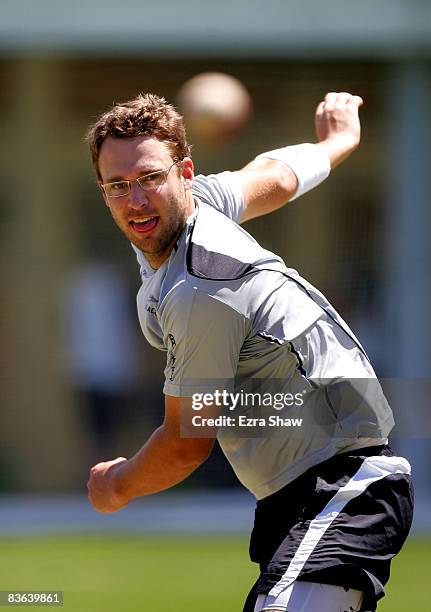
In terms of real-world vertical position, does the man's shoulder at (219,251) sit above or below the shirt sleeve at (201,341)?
above

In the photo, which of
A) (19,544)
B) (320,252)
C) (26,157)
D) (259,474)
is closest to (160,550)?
(19,544)

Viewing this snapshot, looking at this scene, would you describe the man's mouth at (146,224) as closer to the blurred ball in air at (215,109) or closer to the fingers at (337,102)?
the fingers at (337,102)

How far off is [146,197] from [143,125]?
0.82 feet

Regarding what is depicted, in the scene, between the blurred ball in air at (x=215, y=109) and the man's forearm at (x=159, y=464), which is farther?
the blurred ball in air at (x=215, y=109)

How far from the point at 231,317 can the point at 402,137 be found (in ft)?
32.2

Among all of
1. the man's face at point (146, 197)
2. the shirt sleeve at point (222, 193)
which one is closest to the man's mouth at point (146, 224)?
the man's face at point (146, 197)

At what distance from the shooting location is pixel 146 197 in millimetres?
4273

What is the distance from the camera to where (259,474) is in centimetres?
436

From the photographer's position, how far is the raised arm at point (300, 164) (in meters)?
5.03

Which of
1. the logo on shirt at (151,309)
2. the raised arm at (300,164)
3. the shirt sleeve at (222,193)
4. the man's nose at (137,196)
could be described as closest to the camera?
the man's nose at (137,196)

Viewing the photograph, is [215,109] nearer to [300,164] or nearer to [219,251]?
[300,164]

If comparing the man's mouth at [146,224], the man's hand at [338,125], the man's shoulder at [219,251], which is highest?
the man's hand at [338,125]

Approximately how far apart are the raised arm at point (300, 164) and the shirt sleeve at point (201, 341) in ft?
3.08

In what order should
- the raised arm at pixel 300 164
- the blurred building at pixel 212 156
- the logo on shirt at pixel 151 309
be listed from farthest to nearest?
1. the blurred building at pixel 212 156
2. the raised arm at pixel 300 164
3. the logo on shirt at pixel 151 309
